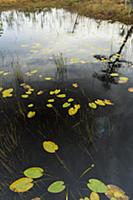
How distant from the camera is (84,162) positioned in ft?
7.75

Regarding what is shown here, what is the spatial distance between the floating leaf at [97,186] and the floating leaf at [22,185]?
0.56m

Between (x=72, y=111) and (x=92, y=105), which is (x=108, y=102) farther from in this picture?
(x=72, y=111)

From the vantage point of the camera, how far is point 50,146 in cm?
257

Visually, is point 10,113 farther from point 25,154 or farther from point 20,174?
point 20,174

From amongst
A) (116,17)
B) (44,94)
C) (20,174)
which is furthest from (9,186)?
(116,17)

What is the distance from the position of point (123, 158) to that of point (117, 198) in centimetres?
52

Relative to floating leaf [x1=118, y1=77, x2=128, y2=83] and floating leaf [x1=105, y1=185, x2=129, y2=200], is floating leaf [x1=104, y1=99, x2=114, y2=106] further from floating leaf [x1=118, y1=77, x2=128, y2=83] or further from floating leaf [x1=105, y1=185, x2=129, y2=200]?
floating leaf [x1=105, y1=185, x2=129, y2=200]

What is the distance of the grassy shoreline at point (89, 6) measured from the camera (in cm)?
784

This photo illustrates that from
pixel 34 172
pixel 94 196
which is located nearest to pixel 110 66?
pixel 34 172

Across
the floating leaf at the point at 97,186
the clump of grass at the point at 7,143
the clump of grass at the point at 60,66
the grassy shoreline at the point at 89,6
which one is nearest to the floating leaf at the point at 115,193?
the floating leaf at the point at 97,186

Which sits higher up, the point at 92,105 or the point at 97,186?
the point at 92,105

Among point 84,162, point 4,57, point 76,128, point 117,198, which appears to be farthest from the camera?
point 4,57

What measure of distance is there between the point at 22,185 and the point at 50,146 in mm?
572

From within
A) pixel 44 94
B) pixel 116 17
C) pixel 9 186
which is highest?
pixel 116 17
